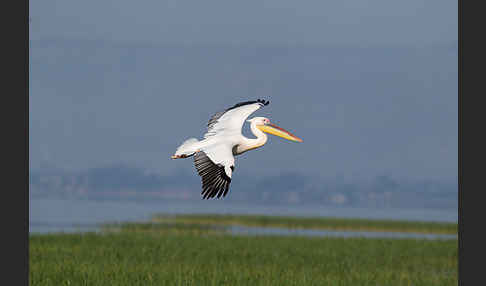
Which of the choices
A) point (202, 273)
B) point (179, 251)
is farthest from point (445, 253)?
point (202, 273)

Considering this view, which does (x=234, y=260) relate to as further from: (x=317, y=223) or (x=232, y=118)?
(x=317, y=223)

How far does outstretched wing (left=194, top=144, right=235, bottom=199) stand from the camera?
4.64 meters

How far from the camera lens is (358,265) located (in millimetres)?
20781

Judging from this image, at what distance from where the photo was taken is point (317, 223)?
136 feet

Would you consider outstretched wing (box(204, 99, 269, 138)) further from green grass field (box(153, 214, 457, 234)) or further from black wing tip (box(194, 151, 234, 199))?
green grass field (box(153, 214, 457, 234))

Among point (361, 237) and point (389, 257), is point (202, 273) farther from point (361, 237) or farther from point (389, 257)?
point (361, 237)

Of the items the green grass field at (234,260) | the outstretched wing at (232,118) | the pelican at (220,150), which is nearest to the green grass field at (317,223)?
the green grass field at (234,260)

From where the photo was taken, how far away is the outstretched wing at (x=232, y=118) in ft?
16.5

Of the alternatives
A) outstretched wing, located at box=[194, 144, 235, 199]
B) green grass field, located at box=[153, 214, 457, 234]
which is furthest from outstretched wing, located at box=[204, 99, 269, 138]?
green grass field, located at box=[153, 214, 457, 234]

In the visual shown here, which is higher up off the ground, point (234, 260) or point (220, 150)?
point (220, 150)

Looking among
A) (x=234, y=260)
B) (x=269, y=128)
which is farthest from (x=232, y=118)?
(x=234, y=260)

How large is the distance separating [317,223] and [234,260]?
21.6 meters

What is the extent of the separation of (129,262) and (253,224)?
23.4m

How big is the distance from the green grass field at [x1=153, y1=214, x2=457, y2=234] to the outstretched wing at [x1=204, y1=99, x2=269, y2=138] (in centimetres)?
3488
